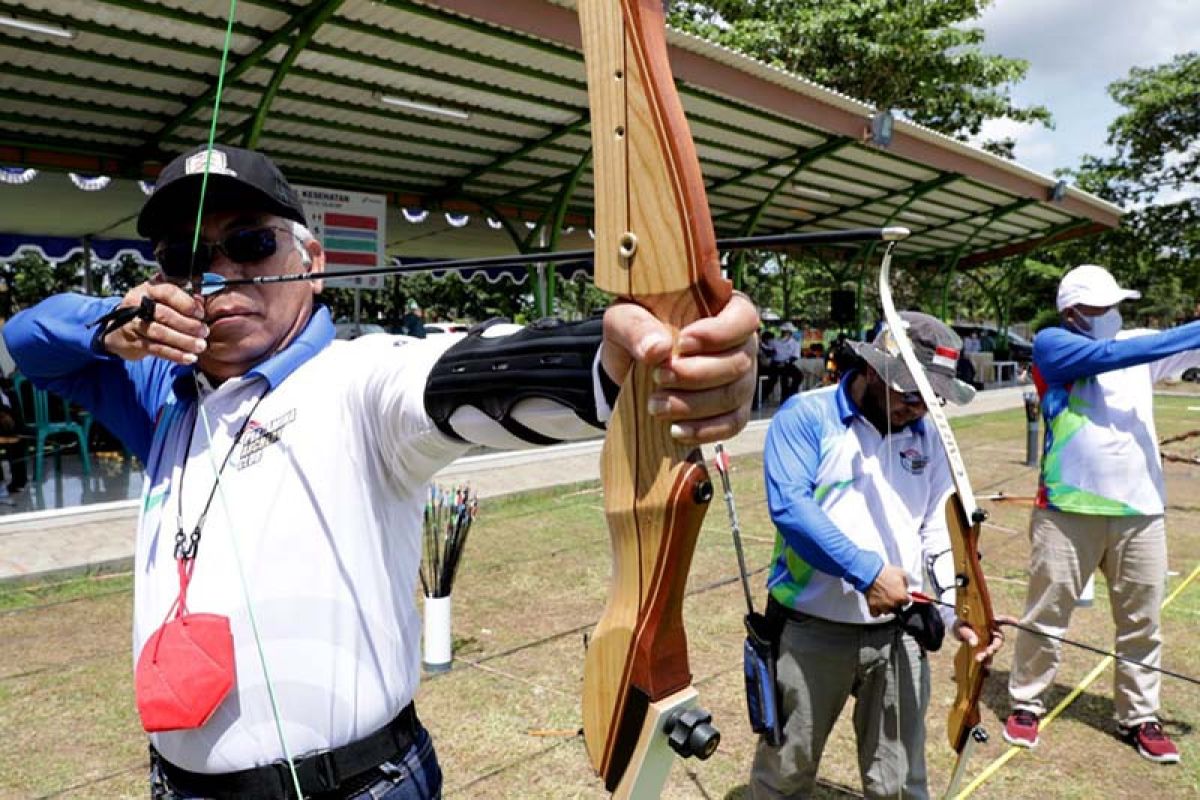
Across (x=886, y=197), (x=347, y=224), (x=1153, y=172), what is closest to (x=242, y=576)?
(x=347, y=224)

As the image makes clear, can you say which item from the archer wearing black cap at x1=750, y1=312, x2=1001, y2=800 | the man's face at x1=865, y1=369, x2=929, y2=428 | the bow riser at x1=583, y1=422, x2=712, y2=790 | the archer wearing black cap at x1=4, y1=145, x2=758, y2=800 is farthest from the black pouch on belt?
the bow riser at x1=583, y1=422, x2=712, y2=790

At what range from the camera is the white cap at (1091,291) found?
3.18 meters

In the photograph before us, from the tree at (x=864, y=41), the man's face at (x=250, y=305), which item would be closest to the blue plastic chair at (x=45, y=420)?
the man's face at (x=250, y=305)

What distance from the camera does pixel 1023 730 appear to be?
3377 mm

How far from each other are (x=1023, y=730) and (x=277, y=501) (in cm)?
318

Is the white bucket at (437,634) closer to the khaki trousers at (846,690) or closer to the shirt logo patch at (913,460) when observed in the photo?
the khaki trousers at (846,690)

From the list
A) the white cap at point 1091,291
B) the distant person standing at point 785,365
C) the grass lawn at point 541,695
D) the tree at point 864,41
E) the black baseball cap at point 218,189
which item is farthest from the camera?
the tree at point 864,41

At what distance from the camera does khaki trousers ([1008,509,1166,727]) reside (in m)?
3.28

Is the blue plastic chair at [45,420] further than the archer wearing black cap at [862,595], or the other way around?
the blue plastic chair at [45,420]

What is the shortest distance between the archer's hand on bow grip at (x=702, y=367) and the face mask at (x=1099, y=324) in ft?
9.56

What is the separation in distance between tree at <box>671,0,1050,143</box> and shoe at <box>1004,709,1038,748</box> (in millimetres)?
16836

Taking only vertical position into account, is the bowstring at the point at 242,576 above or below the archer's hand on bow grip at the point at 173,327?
below

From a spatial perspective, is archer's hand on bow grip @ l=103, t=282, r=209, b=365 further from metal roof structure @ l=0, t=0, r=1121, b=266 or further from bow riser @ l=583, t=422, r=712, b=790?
metal roof structure @ l=0, t=0, r=1121, b=266

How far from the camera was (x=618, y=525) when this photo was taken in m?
0.98
